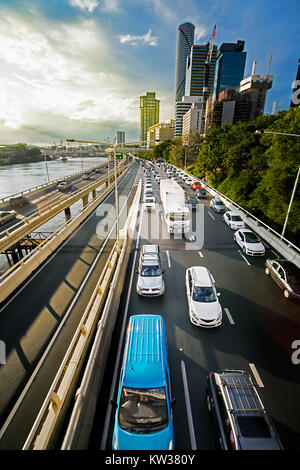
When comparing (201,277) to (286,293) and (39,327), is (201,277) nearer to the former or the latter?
(286,293)

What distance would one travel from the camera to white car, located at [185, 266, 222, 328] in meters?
11.0

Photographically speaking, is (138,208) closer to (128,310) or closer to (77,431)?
(128,310)

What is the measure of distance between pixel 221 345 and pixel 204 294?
8.62 ft

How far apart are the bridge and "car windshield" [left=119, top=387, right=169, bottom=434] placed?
1.38 m

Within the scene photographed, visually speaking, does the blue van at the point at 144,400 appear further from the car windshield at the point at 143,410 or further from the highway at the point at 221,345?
the highway at the point at 221,345

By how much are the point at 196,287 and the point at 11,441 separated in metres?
9.97

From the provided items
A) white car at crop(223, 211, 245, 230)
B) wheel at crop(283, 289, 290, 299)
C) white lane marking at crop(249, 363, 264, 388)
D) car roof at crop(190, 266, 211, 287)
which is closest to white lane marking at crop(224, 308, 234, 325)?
car roof at crop(190, 266, 211, 287)

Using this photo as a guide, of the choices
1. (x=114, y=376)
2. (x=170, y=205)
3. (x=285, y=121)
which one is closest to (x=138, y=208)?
(x=170, y=205)

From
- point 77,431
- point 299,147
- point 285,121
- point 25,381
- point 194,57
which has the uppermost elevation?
point 194,57

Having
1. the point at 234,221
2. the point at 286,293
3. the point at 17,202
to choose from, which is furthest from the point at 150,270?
the point at 17,202

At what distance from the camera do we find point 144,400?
6809mm

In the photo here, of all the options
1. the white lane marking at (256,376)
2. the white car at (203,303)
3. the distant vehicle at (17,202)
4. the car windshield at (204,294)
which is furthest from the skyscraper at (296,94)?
the distant vehicle at (17,202)

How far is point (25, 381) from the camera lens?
9.23 meters

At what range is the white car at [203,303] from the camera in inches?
432
